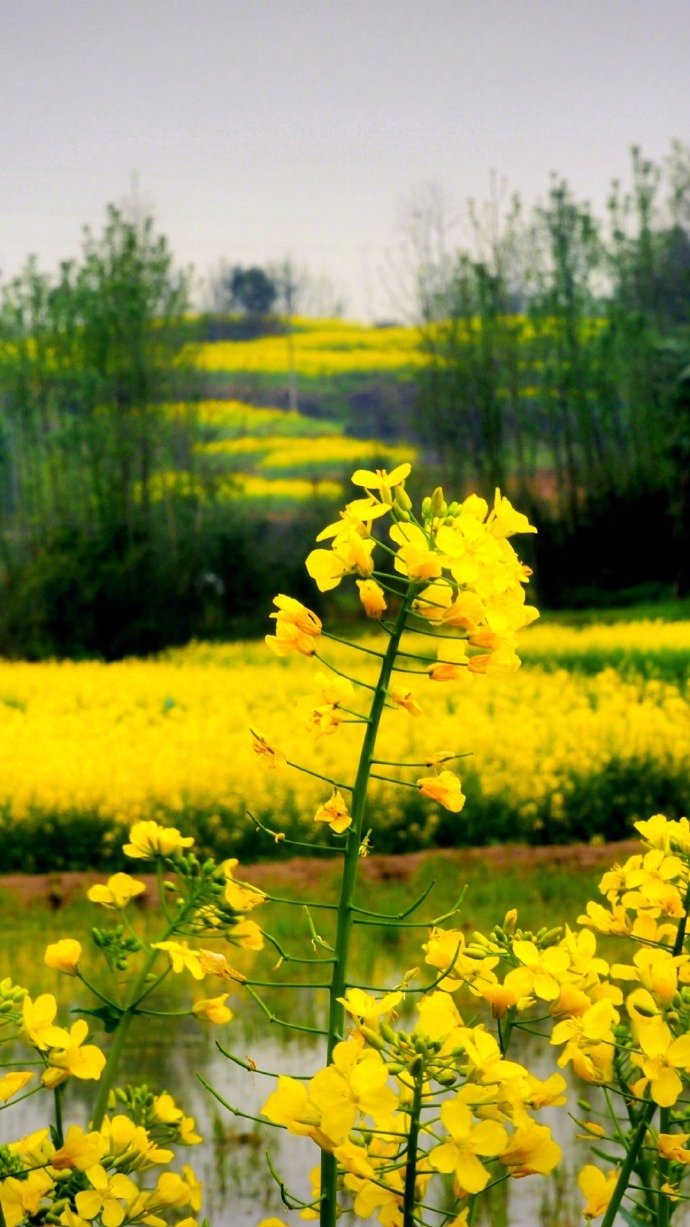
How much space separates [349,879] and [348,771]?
273 inches

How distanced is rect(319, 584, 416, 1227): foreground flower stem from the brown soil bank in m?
5.03

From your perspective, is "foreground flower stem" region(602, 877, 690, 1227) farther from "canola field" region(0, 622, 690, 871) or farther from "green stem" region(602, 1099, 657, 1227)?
"canola field" region(0, 622, 690, 871)

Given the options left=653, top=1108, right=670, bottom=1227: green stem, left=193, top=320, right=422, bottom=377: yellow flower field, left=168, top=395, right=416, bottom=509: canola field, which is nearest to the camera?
left=653, top=1108, right=670, bottom=1227: green stem

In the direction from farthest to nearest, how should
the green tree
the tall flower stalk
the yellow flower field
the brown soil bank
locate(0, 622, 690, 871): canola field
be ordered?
the yellow flower field
the green tree
locate(0, 622, 690, 871): canola field
the brown soil bank
the tall flower stalk

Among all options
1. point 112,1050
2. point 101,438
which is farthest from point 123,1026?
point 101,438

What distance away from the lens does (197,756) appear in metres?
8.59

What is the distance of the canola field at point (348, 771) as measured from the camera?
7.66 m

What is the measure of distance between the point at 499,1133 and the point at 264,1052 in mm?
3219

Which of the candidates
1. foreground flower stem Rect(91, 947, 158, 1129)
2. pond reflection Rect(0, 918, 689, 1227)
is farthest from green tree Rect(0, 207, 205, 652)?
foreground flower stem Rect(91, 947, 158, 1129)

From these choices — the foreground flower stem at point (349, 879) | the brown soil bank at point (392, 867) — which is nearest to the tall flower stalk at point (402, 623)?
the foreground flower stem at point (349, 879)

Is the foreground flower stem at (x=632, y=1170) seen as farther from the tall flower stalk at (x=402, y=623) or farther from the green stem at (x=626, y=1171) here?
the tall flower stalk at (x=402, y=623)

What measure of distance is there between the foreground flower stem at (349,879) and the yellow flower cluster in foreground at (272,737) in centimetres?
420

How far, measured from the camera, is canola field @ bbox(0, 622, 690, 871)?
7656mm

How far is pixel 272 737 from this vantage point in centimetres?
501
